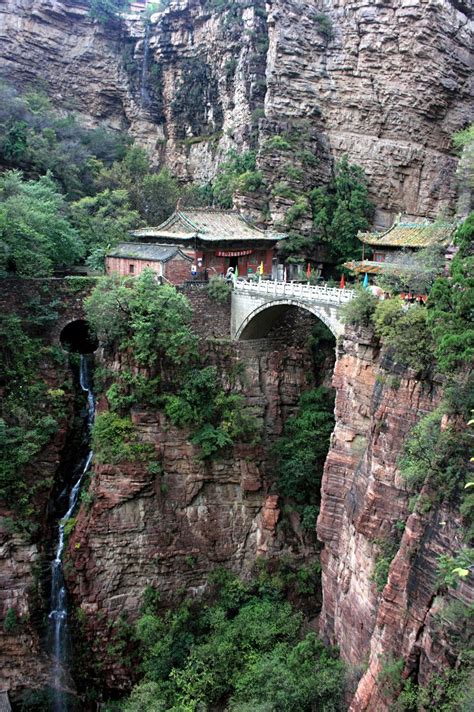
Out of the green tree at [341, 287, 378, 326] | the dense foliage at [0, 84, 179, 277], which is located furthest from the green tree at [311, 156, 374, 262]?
the green tree at [341, 287, 378, 326]

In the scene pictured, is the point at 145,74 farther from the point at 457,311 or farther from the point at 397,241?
the point at 457,311

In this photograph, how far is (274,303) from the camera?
2642 cm

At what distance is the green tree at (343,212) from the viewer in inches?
1363

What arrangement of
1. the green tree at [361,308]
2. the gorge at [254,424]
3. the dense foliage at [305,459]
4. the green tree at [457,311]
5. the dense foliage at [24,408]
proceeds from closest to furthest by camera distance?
1. the green tree at [457,311]
2. the gorge at [254,424]
3. the green tree at [361,308]
4. the dense foliage at [24,408]
5. the dense foliage at [305,459]

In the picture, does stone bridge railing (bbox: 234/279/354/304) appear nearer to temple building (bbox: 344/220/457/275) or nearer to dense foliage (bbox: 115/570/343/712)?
temple building (bbox: 344/220/457/275)

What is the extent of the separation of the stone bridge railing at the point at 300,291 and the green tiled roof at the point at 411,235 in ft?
12.6

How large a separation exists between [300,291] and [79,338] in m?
11.6

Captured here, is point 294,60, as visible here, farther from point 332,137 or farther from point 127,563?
point 127,563

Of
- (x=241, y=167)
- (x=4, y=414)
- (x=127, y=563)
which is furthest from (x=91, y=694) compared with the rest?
(x=241, y=167)

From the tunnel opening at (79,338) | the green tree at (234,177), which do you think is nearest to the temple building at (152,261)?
the tunnel opening at (79,338)

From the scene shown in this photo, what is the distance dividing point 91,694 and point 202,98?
3801 cm

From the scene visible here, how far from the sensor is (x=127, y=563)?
25172mm

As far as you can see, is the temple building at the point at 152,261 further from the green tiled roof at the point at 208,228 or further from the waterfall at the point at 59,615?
the waterfall at the point at 59,615

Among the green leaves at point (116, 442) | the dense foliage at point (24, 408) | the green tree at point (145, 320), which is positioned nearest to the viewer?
the dense foliage at point (24, 408)
